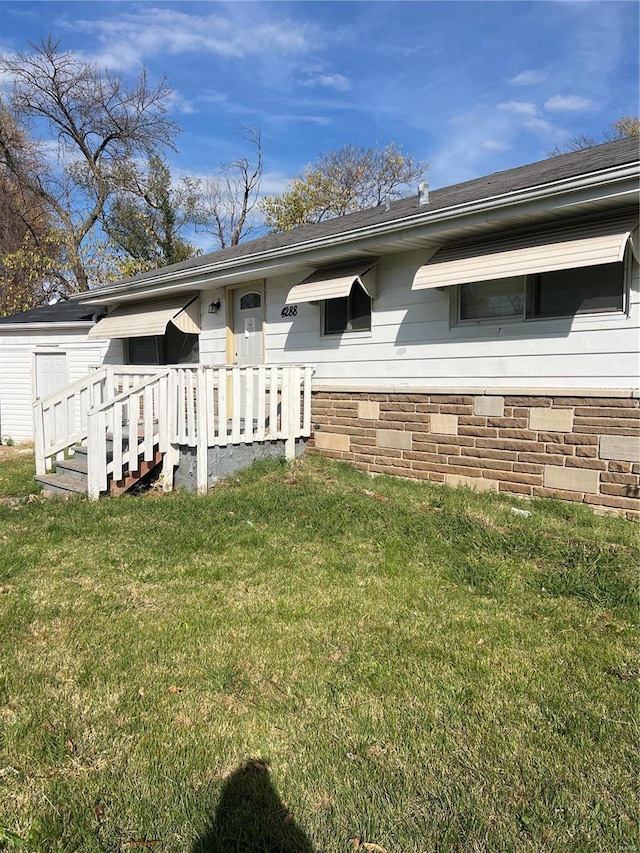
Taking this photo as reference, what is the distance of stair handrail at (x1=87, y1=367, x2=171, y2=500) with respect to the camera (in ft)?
19.6

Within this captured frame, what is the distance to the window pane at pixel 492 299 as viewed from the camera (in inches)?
233

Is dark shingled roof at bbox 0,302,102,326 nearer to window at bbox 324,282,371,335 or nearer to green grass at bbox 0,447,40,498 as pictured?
green grass at bbox 0,447,40,498

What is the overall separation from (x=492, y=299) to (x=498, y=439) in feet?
5.15

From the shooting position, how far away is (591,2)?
6477mm

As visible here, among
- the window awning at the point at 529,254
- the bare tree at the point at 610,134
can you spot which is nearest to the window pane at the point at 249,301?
the window awning at the point at 529,254

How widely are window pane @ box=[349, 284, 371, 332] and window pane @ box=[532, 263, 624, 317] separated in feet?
7.54

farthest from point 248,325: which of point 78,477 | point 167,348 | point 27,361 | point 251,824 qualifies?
point 251,824

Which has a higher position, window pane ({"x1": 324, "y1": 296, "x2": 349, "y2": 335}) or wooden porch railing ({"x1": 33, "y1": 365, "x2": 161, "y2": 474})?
window pane ({"x1": 324, "y1": 296, "x2": 349, "y2": 335})

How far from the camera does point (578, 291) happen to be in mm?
5461

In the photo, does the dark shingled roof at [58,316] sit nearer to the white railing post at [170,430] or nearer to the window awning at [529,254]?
the white railing post at [170,430]

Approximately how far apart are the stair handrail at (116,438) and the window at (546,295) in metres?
3.68

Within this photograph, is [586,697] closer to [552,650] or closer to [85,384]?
[552,650]

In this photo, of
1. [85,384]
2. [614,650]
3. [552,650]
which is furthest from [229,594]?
[85,384]

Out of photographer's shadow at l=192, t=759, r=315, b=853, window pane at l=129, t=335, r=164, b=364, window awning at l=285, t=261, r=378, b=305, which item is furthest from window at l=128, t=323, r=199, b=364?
photographer's shadow at l=192, t=759, r=315, b=853
